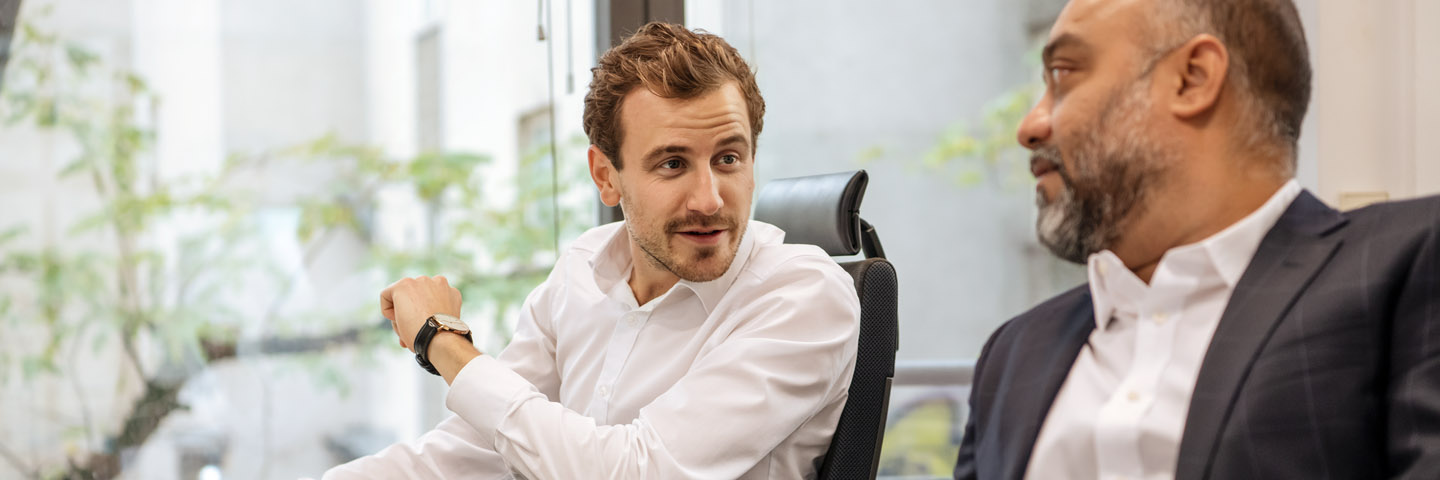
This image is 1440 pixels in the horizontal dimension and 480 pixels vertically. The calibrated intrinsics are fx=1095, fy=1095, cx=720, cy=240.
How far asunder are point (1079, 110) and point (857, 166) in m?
1.88

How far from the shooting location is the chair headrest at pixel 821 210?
1.53 meters

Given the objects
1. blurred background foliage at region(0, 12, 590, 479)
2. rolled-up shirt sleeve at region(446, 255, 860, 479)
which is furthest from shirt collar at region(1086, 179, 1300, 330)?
blurred background foliage at region(0, 12, 590, 479)

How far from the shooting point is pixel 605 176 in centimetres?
166

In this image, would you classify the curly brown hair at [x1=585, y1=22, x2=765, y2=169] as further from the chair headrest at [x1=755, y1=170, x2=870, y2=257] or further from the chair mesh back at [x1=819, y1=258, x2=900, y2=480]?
the chair mesh back at [x1=819, y1=258, x2=900, y2=480]

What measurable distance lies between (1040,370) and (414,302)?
0.93m

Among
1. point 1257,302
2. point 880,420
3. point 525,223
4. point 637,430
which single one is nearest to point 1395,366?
point 1257,302

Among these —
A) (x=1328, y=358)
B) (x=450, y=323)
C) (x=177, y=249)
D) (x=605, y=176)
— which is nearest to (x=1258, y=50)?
(x=1328, y=358)

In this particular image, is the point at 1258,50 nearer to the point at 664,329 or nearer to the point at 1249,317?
the point at 1249,317

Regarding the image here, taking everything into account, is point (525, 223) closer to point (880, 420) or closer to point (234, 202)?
point (234, 202)

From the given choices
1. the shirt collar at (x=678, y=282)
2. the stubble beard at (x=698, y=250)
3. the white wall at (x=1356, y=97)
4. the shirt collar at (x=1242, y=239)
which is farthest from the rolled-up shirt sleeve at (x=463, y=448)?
the white wall at (x=1356, y=97)

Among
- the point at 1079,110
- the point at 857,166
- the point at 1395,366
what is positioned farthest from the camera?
the point at 857,166

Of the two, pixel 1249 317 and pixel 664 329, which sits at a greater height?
pixel 1249 317

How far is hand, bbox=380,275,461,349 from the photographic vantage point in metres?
1.58

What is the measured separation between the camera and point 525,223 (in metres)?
2.60
